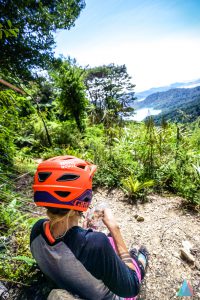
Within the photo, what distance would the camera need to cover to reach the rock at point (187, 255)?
318 centimetres

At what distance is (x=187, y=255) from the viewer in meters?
3.22

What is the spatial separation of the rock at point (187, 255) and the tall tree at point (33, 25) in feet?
34.3

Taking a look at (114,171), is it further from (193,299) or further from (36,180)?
(36,180)

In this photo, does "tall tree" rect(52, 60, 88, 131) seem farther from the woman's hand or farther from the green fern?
the woman's hand

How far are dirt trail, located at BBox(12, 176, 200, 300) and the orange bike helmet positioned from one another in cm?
194

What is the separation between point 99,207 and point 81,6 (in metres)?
13.5

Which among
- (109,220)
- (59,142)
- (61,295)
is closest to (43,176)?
(61,295)

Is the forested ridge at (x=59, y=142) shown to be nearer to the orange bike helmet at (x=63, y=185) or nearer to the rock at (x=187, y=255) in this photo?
the orange bike helmet at (x=63, y=185)

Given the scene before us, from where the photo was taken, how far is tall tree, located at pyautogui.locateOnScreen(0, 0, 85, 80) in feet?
34.5

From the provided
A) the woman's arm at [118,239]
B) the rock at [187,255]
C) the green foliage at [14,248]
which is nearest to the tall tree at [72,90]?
the green foliage at [14,248]

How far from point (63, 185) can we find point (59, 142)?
31.6 feet

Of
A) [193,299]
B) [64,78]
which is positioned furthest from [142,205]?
[64,78]

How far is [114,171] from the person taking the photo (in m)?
6.11

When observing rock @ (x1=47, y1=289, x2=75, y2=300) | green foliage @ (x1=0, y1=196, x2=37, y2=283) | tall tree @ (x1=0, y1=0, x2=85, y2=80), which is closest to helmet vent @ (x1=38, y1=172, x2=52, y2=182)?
green foliage @ (x1=0, y1=196, x2=37, y2=283)
